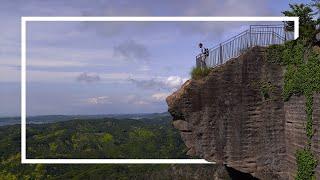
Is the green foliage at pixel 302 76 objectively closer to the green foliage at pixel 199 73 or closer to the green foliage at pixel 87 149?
the green foliage at pixel 199 73

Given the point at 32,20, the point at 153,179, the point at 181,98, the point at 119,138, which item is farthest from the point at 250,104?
the point at 119,138

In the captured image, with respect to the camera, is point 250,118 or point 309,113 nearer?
point 309,113

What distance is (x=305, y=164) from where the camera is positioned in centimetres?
1020

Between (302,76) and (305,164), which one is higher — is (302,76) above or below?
above

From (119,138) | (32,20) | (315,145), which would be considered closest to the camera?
(315,145)

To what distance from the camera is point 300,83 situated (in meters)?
10.4

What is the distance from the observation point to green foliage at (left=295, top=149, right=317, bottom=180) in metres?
9.97

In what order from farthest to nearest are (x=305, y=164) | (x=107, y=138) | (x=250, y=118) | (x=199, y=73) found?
1. (x=107, y=138)
2. (x=199, y=73)
3. (x=250, y=118)
4. (x=305, y=164)

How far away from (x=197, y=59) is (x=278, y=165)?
3.68 m

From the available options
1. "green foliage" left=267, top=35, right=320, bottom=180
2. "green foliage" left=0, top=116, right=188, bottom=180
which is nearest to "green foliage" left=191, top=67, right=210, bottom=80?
"green foliage" left=267, top=35, right=320, bottom=180

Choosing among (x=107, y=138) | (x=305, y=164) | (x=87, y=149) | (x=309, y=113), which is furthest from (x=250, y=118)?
(x=107, y=138)

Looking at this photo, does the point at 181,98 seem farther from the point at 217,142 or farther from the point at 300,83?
the point at 300,83

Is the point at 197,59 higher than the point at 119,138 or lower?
higher

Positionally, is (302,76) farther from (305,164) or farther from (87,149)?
(87,149)
